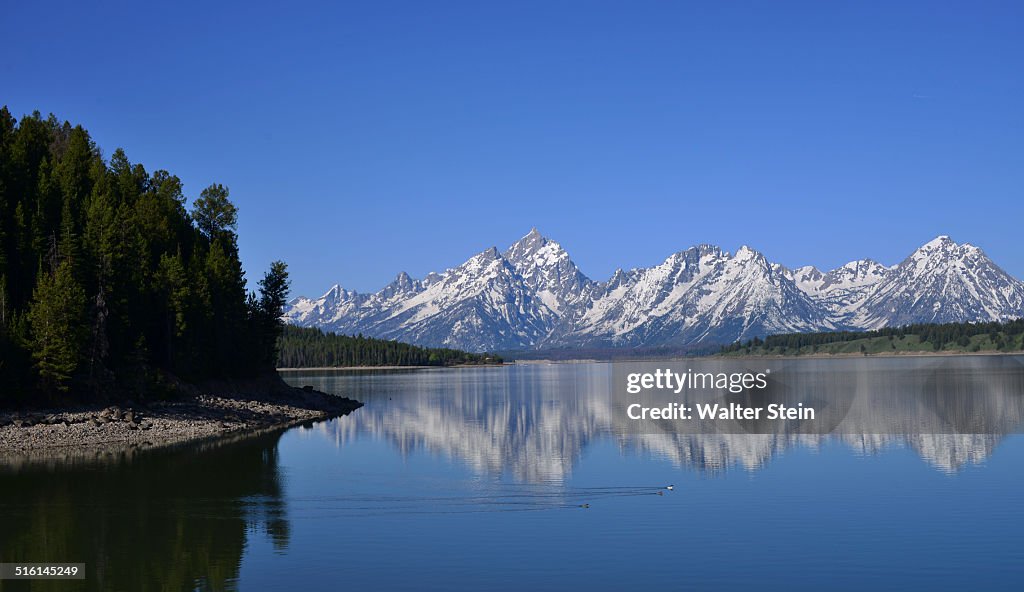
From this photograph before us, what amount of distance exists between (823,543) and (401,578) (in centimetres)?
1704

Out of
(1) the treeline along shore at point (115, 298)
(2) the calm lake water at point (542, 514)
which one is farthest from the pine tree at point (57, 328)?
(2) the calm lake water at point (542, 514)

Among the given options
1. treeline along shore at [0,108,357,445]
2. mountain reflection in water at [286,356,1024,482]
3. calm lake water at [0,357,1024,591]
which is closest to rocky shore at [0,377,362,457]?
treeline along shore at [0,108,357,445]

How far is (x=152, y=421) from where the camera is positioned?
87.9 m

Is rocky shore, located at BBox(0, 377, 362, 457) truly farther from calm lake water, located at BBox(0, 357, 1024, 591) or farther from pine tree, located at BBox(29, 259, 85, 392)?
calm lake water, located at BBox(0, 357, 1024, 591)

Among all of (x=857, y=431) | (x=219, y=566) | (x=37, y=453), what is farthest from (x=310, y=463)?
(x=857, y=431)

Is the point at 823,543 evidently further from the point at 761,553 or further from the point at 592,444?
the point at 592,444

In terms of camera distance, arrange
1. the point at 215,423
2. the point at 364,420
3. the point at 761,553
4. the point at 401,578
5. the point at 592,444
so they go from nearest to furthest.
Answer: the point at 401,578
the point at 761,553
the point at 592,444
the point at 215,423
the point at 364,420

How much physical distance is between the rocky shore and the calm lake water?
766 cm

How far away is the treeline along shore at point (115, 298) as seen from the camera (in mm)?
86062

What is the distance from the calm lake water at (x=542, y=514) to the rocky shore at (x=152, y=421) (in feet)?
25.1

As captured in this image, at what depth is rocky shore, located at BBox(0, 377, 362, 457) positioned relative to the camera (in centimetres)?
7656

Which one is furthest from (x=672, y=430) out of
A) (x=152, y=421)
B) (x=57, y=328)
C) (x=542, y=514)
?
(x=57, y=328)

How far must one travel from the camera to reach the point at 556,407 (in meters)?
134

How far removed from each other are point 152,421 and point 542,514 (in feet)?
170
